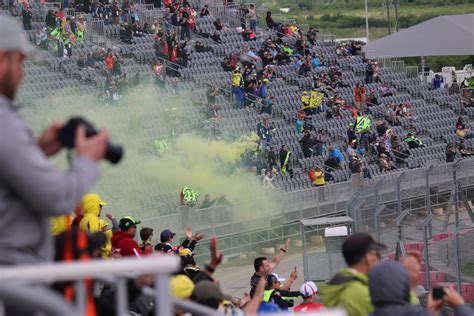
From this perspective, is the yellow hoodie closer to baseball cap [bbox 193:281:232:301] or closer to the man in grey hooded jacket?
baseball cap [bbox 193:281:232:301]

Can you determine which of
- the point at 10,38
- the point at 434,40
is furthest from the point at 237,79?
the point at 10,38

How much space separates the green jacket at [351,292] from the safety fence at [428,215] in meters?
8.70

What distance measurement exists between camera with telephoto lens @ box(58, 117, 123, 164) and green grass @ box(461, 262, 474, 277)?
1084 centimetres

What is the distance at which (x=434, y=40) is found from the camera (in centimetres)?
3219

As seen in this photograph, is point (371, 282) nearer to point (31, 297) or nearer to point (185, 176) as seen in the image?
point (31, 297)

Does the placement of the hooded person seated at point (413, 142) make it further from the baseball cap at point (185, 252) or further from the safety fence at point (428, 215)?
the baseball cap at point (185, 252)

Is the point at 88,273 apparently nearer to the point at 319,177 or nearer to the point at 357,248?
the point at 357,248

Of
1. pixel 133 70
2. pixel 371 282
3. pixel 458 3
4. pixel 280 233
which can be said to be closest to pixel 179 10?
pixel 133 70

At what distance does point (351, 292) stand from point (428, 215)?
1139cm

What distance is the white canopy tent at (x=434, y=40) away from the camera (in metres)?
31.1

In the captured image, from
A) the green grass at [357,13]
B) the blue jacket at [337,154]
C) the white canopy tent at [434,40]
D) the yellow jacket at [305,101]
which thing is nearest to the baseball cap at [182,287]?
the blue jacket at [337,154]

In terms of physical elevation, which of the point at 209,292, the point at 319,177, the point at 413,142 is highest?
the point at 209,292

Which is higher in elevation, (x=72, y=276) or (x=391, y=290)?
(x=72, y=276)

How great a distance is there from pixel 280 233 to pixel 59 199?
18517 mm
